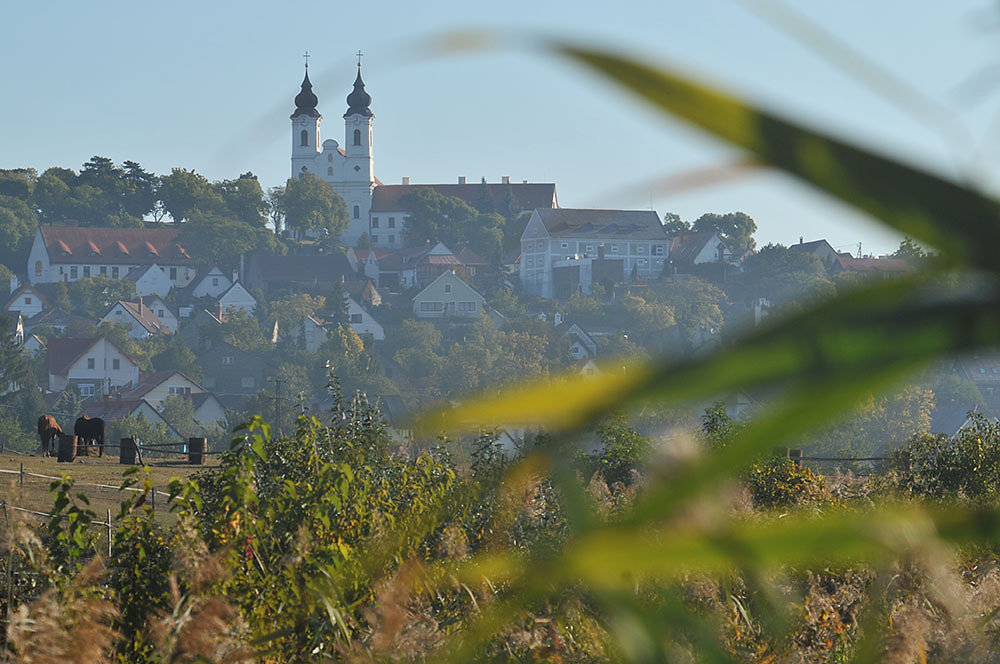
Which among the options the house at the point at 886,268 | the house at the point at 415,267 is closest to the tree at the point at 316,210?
the house at the point at 415,267

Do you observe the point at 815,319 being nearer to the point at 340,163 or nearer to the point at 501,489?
the point at 501,489

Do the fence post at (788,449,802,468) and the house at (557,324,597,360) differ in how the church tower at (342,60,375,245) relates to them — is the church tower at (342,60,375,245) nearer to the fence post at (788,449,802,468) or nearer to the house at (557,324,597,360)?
the house at (557,324,597,360)

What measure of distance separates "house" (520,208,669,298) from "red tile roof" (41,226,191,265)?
1146 inches

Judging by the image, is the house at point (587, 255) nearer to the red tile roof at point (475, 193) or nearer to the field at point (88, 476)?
the red tile roof at point (475, 193)

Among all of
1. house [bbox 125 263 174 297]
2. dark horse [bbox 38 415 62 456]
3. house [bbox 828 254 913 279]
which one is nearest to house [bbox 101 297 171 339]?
house [bbox 125 263 174 297]

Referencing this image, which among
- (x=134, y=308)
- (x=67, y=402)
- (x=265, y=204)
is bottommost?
(x=67, y=402)

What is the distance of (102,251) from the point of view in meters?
105

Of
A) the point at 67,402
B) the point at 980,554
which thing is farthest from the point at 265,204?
the point at 980,554

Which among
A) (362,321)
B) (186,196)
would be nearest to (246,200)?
(186,196)

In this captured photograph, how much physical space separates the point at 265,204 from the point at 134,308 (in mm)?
22365

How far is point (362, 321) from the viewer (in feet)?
300

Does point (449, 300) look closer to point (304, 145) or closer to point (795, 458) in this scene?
point (304, 145)

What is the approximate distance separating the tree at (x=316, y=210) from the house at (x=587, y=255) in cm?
1723

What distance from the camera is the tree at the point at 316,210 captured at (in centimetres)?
10694
